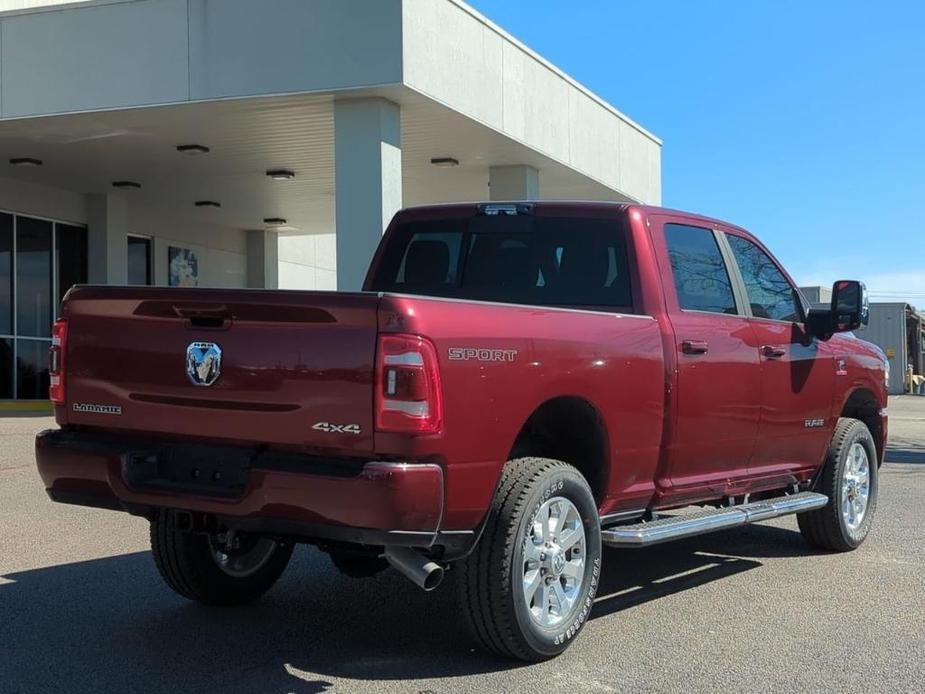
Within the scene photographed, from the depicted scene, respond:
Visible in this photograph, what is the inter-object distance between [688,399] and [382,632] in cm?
196

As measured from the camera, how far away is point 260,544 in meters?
5.67

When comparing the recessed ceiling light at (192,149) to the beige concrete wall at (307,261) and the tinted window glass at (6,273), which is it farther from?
the beige concrete wall at (307,261)

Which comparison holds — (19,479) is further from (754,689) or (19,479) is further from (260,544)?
(754,689)

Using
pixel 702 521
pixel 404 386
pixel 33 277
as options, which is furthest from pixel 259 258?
pixel 404 386

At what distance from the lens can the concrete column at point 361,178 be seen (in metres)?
13.3

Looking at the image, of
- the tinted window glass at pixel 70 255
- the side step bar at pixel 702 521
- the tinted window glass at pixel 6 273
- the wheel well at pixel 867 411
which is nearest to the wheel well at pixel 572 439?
the side step bar at pixel 702 521

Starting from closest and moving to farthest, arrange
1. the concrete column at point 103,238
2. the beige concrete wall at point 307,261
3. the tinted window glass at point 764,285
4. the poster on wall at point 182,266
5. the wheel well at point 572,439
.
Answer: the wheel well at point 572,439, the tinted window glass at point 764,285, the concrete column at point 103,238, the poster on wall at point 182,266, the beige concrete wall at point 307,261

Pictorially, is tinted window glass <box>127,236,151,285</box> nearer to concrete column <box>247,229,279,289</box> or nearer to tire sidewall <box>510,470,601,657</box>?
concrete column <box>247,229,279,289</box>

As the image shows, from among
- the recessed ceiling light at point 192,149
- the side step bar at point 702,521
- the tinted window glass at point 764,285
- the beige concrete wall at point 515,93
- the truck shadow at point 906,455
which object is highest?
the beige concrete wall at point 515,93

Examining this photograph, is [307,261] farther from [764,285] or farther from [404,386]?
[404,386]

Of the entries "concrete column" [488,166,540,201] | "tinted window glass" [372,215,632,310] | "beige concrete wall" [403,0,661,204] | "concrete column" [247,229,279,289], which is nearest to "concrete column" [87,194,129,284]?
"concrete column" [247,229,279,289]

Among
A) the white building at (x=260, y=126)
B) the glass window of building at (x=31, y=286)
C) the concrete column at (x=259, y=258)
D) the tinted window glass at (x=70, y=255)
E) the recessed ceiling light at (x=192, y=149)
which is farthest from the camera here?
the concrete column at (x=259, y=258)

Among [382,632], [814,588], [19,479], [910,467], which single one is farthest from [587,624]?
[910,467]

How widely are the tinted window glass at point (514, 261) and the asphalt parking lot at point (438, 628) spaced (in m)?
1.72
